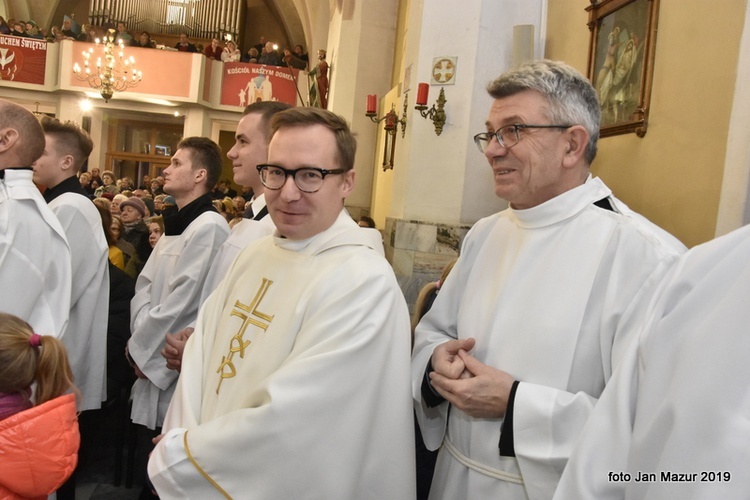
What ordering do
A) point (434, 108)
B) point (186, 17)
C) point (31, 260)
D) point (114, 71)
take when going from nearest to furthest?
point (31, 260) < point (434, 108) < point (114, 71) < point (186, 17)

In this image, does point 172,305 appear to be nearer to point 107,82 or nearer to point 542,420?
point 542,420

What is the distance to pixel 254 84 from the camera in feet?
53.0

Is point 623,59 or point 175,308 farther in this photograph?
point 623,59

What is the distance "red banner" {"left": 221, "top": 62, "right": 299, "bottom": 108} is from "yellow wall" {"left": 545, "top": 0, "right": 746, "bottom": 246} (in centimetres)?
1366

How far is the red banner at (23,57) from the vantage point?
1552 cm

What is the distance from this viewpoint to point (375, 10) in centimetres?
994

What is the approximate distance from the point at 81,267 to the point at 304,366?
2.03 m

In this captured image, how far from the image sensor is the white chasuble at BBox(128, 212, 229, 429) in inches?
108

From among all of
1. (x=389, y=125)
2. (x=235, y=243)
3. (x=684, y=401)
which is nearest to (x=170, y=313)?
(x=235, y=243)

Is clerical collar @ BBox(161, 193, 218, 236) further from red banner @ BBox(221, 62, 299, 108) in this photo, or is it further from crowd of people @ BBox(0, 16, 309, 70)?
red banner @ BBox(221, 62, 299, 108)

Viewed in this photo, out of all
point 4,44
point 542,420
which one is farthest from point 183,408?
point 4,44

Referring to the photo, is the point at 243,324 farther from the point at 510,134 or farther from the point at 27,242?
the point at 27,242

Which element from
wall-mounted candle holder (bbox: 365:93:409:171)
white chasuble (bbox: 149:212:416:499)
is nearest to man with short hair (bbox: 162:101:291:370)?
white chasuble (bbox: 149:212:416:499)

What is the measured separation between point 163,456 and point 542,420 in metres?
0.91
